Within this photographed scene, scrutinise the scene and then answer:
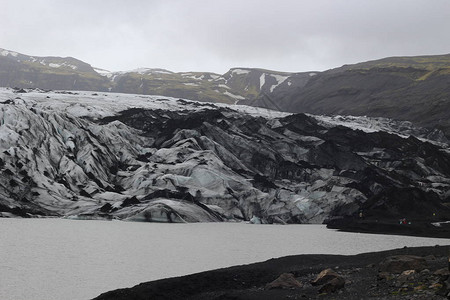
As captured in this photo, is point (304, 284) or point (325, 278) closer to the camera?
point (325, 278)

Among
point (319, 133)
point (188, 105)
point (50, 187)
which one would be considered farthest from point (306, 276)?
point (188, 105)

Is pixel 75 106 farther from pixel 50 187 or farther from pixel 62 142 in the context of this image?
pixel 50 187

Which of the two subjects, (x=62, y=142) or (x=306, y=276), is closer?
(x=306, y=276)

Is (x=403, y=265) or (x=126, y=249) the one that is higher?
(x=403, y=265)

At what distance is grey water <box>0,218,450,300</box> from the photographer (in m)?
21.5

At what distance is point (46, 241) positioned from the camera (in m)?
32.7

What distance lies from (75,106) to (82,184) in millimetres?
32313

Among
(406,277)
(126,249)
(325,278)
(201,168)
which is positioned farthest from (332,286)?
(201,168)

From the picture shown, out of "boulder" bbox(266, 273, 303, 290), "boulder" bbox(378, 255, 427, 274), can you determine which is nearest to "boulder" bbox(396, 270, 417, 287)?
"boulder" bbox(378, 255, 427, 274)

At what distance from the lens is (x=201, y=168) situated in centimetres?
6288

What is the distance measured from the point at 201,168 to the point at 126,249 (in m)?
31.5

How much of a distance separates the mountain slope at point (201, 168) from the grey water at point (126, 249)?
636cm

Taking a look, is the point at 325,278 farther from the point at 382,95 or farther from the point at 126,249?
the point at 382,95

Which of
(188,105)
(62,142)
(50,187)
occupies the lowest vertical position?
(50,187)
